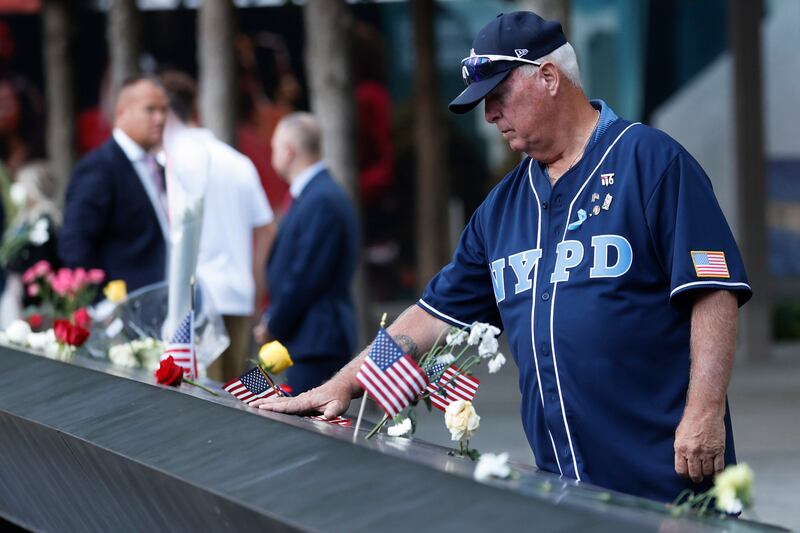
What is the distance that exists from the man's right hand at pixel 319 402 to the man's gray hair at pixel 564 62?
942 millimetres

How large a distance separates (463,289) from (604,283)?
638mm

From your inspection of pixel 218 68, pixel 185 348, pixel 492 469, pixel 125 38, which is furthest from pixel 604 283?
pixel 125 38

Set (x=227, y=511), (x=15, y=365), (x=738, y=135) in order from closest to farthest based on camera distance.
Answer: (x=227, y=511) → (x=15, y=365) → (x=738, y=135)

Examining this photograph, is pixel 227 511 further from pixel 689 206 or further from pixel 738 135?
pixel 738 135

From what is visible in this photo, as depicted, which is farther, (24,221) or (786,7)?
(786,7)

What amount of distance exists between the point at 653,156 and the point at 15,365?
2.28 metres

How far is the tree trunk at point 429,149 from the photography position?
17.7 meters

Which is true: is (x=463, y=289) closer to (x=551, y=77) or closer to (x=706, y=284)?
(x=551, y=77)

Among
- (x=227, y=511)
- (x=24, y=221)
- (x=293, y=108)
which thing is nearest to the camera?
(x=227, y=511)

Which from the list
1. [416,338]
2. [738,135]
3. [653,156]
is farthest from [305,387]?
[738,135]

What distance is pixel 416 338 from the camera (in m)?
4.19

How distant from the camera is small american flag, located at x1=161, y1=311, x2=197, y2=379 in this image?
4.93 metres

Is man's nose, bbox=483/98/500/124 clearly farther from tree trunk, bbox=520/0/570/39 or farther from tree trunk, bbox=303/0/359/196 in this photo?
tree trunk, bbox=303/0/359/196

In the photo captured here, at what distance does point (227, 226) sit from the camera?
791cm
